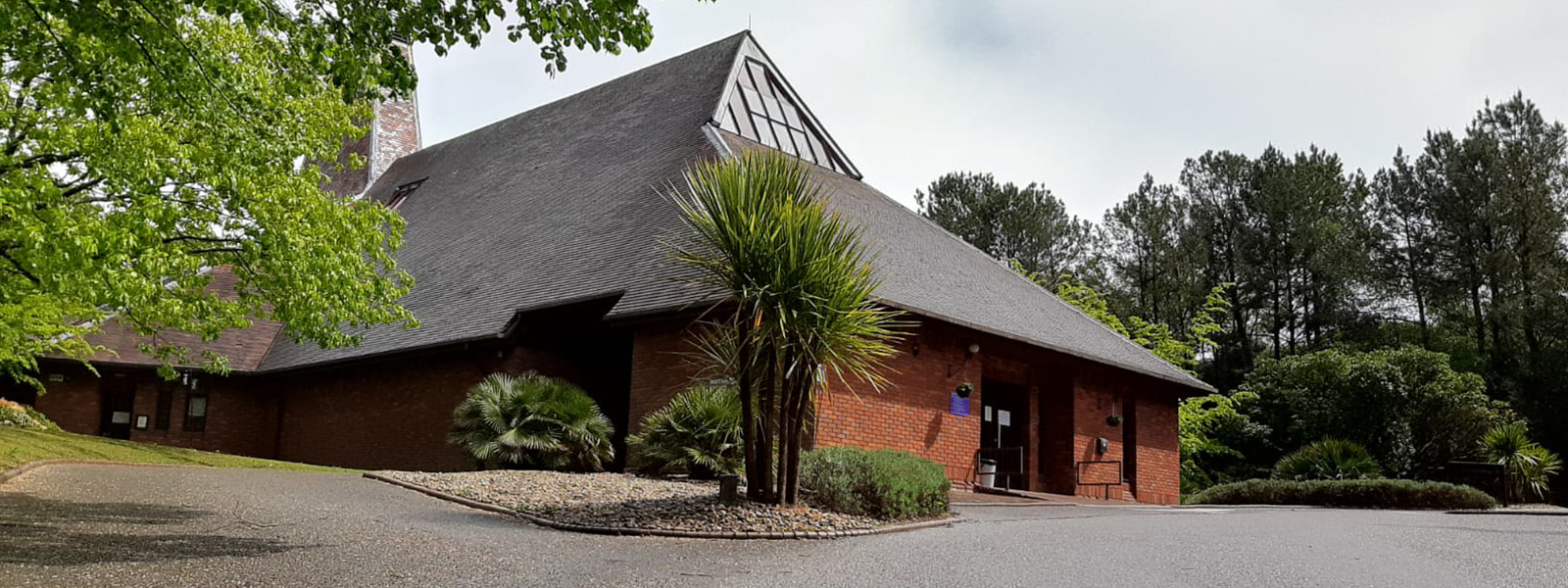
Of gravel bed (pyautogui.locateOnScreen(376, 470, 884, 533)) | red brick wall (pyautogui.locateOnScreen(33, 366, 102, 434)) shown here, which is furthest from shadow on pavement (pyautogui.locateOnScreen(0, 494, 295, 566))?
red brick wall (pyautogui.locateOnScreen(33, 366, 102, 434))

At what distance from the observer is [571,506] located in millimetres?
10234

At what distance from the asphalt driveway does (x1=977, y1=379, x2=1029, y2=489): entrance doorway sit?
8.00 meters

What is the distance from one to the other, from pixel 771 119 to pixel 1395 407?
20.6 metres

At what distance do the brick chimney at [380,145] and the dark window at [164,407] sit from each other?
27.1 feet

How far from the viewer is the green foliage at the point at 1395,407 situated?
98.3ft

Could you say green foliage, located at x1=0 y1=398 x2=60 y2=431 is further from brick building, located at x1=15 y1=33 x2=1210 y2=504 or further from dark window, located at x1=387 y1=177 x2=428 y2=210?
dark window, located at x1=387 y1=177 x2=428 y2=210

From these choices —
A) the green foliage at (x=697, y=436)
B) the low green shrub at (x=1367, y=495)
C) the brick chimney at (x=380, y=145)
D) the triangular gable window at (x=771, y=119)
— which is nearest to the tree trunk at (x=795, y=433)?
the green foliage at (x=697, y=436)

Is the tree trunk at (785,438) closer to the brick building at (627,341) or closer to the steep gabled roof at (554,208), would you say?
the brick building at (627,341)

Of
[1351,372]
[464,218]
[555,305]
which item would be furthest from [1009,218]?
[555,305]

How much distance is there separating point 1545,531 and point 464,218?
1985 cm

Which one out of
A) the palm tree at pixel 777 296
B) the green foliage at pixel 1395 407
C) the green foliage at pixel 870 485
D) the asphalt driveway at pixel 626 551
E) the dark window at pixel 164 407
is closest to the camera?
the asphalt driveway at pixel 626 551

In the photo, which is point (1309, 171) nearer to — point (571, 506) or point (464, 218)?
point (464, 218)

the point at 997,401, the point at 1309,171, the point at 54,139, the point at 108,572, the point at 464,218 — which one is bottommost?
the point at 108,572

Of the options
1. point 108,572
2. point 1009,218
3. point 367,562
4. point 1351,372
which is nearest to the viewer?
point 108,572
